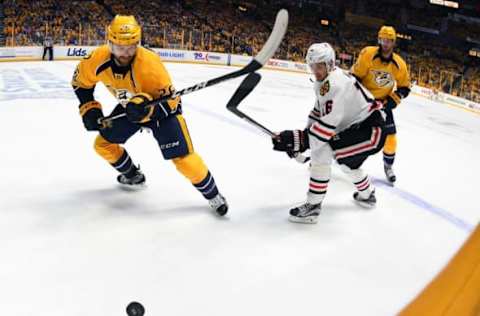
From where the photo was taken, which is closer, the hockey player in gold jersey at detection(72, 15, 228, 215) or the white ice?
the white ice

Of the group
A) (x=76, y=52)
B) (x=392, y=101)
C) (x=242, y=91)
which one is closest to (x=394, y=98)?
(x=392, y=101)

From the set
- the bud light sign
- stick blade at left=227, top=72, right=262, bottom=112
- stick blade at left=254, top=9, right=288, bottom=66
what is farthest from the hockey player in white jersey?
the bud light sign

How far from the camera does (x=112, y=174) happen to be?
3.80m

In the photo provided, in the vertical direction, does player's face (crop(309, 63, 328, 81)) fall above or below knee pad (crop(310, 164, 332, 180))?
above

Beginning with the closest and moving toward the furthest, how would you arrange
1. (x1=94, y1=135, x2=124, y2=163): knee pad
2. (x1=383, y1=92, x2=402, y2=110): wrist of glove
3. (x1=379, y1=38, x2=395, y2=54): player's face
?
(x1=94, y1=135, x2=124, y2=163): knee pad
(x1=379, y1=38, x2=395, y2=54): player's face
(x1=383, y1=92, x2=402, y2=110): wrist of glove

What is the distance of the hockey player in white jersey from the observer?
2.82 metres

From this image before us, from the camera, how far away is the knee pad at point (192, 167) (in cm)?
292

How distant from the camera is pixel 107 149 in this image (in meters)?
3.17

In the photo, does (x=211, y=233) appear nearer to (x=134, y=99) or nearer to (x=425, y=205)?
(x=134, y=99)

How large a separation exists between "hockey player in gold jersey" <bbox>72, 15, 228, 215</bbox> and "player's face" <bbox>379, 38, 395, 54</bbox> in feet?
5.94

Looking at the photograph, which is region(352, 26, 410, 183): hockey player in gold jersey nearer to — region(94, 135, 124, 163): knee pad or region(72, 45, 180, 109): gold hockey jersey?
region(72, 45, 180, 109): gold hockey jersey

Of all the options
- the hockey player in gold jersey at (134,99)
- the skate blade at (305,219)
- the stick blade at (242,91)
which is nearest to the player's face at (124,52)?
the hockey player in gold jersey at (134,99)

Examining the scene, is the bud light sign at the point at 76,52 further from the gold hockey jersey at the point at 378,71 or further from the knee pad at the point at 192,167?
the knee pad at the point at 192,167

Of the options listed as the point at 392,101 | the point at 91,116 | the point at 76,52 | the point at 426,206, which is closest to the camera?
the point at 91,116
